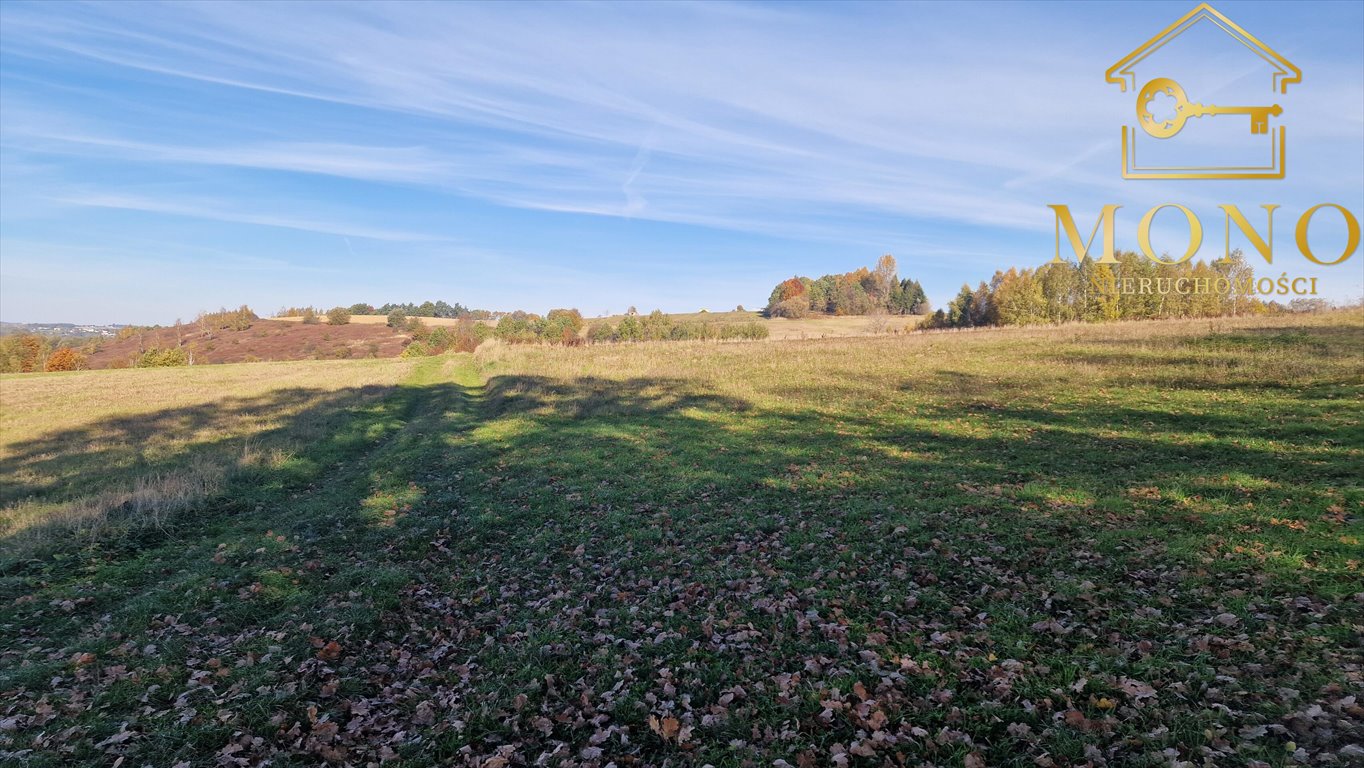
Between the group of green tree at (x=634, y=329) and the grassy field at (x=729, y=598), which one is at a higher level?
the group of green tree at (x=634, y=329)

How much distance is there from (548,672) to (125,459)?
83.8 ft

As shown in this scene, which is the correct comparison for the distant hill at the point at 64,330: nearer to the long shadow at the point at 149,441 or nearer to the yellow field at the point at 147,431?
the yellow field at the point at 147,431

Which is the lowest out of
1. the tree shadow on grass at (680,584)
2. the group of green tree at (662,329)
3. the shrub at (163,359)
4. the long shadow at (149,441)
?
the tree shadow on grass at (680,584)

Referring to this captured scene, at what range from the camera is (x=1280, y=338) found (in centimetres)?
3378

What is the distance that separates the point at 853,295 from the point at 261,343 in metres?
122

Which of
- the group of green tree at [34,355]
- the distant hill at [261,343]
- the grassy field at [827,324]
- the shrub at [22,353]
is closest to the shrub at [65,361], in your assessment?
the group of green tree at [34,355]

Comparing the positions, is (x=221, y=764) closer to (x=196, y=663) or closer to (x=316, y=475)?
(x=196, y=663)

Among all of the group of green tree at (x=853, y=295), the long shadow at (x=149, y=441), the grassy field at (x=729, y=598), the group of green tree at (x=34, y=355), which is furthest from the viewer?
the group of green tree at (x=853, y=295)

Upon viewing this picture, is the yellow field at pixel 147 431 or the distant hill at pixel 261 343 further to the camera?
the distant hill at pixel 261 343

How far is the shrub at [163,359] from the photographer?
272 ft

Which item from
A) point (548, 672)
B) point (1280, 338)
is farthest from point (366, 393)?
point (1280, 338)

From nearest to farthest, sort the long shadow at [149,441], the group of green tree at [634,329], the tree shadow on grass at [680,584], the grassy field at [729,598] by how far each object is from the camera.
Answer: the grassy field at [729,598], the tree shadow on grass at [680,584], the long shadow at [149,441], the group of green tree at [634,329]

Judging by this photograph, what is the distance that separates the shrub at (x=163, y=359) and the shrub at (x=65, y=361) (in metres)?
8.62

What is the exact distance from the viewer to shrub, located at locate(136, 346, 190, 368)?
82938 mm
